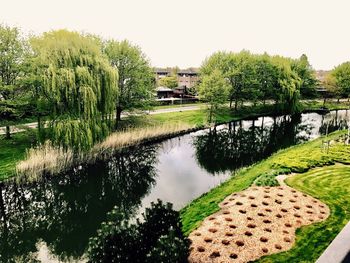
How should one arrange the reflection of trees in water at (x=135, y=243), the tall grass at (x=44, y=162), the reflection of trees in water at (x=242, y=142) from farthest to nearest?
the reflection of trees in water at (x=242, y=142)
the tall grass at (x=44, y=162)
the reflection of trees in water at (x=135, y=243)

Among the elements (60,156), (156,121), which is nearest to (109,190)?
(60,156)

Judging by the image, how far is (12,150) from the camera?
27859 millimetres

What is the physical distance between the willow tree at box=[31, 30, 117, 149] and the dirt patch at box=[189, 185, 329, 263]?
14.6 meters

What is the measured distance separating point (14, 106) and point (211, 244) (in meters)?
23.5

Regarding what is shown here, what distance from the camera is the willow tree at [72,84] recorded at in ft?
83.3

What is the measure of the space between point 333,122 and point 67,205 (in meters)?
50.0

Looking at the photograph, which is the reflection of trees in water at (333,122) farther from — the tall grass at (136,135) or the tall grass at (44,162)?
the tall grass at (44,162)

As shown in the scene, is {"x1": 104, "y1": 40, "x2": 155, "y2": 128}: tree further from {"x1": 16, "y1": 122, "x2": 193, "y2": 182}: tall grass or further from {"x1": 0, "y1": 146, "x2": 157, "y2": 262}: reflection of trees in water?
{"x1": 0, "y1": 146, "x2": 157, "y2": 262}: reflection of trees in water

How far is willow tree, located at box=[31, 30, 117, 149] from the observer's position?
83.3ft

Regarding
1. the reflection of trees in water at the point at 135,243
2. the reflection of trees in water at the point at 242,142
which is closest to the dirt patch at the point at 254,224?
the reflection of trees in water at the point at 135,243

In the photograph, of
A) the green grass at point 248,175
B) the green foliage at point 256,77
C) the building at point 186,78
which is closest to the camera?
the green grass at point 248,175

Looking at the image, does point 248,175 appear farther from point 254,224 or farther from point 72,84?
point 72,84

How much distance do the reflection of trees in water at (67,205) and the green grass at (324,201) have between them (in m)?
7.41

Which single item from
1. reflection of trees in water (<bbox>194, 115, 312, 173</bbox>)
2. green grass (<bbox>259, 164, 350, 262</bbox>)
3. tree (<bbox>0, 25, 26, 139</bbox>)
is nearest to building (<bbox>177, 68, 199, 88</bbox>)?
reflection of trees in water (<bbox>194, 115, 312, 173</bbox>)
